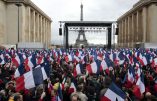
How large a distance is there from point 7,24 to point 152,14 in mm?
27612

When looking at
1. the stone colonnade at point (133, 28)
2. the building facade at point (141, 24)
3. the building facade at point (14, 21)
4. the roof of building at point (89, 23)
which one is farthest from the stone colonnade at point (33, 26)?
the roof of building at point (89, 23)

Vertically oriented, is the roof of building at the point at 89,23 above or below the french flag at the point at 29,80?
above

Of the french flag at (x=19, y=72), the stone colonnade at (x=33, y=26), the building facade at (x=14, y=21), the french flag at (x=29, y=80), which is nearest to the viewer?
the french flag at (x=29, y=80)

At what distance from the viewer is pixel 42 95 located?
11.2 m

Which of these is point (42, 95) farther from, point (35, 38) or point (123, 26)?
point (123, 26)

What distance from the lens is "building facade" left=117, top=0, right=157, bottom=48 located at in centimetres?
7706

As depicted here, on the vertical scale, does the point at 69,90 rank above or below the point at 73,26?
below

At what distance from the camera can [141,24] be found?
86.7 meters

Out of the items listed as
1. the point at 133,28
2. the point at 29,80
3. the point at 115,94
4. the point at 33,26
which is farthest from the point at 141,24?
the point at 115,94

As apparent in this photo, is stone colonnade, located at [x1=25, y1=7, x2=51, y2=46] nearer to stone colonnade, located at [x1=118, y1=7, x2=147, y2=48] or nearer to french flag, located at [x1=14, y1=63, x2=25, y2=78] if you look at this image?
stone colonnade, located at [x1=118, y1=7, x2=147, y2=48]

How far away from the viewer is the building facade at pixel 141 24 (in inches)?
3034

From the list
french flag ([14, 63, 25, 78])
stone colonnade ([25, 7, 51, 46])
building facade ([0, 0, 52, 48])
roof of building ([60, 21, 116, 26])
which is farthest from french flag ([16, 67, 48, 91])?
stone colonnade ([25, 7, 51, 46])

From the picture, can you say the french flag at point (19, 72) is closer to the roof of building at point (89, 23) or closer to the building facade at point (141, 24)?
the roof of building at point (89, 23)

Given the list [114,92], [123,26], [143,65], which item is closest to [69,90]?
[114,92]
